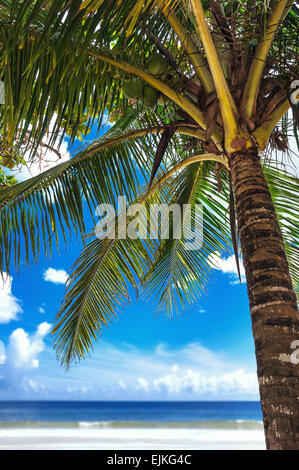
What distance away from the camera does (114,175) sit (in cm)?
323

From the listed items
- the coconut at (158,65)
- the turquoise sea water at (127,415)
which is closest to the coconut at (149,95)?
the coconut at (158,65)

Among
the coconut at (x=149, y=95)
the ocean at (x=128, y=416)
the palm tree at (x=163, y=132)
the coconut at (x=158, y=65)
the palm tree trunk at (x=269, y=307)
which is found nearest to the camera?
the palm tree trunk at (x=269, y=307)

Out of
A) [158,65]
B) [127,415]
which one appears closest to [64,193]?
[158,65]

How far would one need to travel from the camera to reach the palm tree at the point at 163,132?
1582mm

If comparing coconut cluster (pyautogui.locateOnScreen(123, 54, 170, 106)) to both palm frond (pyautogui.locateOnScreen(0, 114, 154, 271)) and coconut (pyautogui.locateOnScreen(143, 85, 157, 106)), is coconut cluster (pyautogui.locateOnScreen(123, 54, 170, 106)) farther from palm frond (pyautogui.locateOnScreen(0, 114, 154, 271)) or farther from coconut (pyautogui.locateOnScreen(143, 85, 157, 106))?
palm frond (pyautogui.locateOnScreen(0, 114, 154, 271))

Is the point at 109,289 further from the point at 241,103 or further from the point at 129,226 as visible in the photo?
the point at 241,103

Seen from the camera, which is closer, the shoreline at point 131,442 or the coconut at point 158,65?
the coconut at point 158,65

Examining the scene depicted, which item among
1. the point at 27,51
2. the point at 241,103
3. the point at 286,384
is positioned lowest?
the point at 286,384

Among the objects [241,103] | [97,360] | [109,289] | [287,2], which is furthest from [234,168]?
[97,360]

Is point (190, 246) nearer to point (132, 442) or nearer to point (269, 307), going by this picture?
point (269, 307)

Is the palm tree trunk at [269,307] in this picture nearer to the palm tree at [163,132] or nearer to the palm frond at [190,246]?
the palm tree at [163,132]

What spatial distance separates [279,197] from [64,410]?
37.1 metres

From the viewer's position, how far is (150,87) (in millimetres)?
2334

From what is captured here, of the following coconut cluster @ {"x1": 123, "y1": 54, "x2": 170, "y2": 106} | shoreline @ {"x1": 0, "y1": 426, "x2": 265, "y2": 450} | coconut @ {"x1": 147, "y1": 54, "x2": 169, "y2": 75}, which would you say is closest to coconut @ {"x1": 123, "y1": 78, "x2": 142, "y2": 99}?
coconut cluster @ {"x1": 123, "y1": 54, "x2": 170, "y2": 106}
